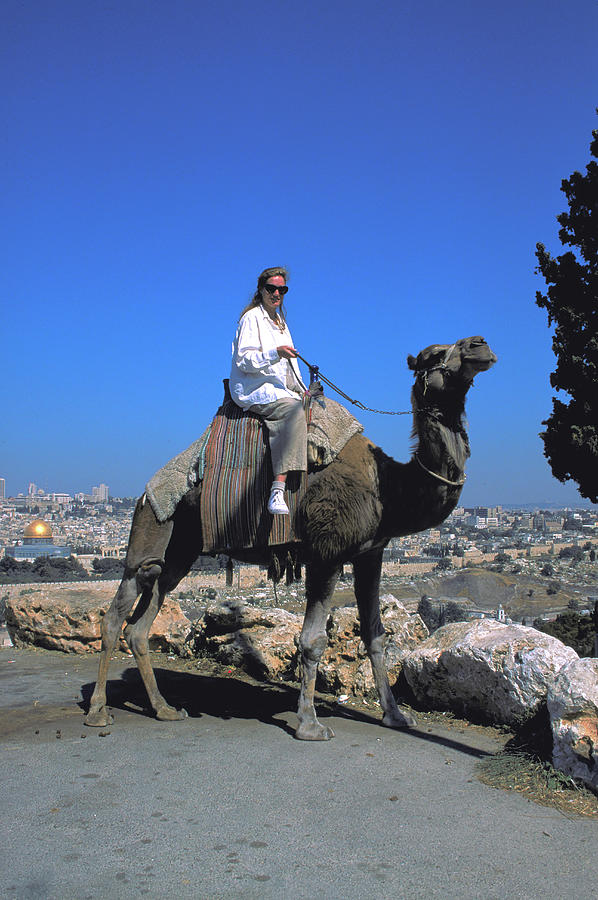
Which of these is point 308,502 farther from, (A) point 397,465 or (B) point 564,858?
(B) point 564,858

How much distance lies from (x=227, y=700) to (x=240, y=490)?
107 inches

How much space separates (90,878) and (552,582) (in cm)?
5447

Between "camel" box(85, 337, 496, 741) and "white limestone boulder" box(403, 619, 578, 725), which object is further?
"white limestone boulder" box(403, 619, 578, 725)

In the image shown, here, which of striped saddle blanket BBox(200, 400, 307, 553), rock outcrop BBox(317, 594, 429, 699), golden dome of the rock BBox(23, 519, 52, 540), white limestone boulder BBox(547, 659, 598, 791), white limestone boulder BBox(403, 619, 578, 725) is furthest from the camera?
golden dome of the rock BBox(23, 519, 52, 540)

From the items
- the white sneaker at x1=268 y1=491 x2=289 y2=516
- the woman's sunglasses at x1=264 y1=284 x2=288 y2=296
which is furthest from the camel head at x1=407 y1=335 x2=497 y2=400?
the woman's sunglasses at x1=264 y1=284 x2=288 y2=296

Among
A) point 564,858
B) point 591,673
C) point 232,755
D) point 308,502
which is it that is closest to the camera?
point 564,858

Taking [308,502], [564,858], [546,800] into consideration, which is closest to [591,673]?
[546,800]

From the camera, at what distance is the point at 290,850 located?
4387 millimetres

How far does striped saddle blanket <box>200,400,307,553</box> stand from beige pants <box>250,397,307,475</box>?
0.56ft

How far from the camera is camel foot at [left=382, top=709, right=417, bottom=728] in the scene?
7.09m

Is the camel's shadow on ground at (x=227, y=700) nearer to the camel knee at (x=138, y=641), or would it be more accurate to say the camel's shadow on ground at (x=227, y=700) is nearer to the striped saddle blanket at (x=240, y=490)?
the camel knee at (x=138, y=641)

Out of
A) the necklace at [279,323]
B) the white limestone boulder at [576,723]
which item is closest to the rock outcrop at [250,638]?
the necklace at [279,323]

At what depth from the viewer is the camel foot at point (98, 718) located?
7.19 metres

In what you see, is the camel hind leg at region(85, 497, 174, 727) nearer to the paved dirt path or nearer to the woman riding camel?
the paved dirt path
